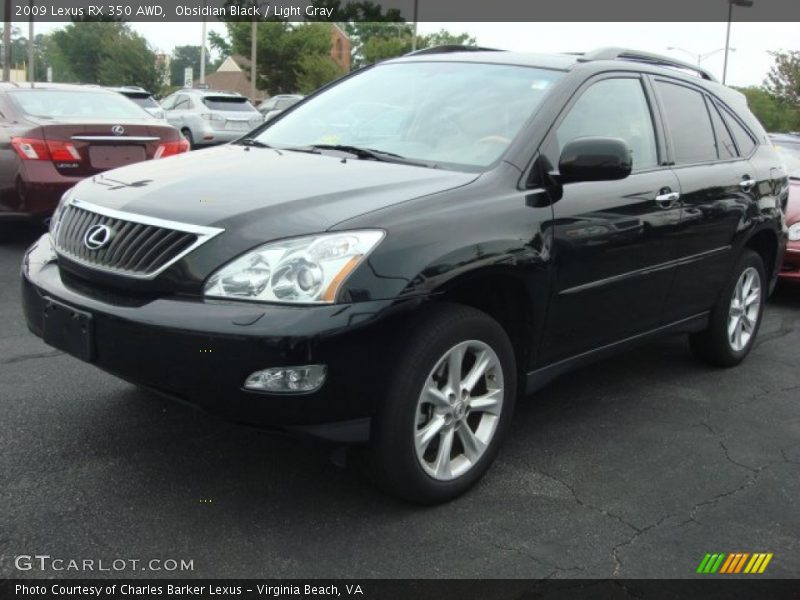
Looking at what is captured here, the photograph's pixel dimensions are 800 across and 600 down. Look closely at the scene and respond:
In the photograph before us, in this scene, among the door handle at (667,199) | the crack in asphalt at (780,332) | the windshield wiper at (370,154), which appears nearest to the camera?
the windshield wiper at (370,154)

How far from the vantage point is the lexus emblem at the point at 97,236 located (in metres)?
3.15

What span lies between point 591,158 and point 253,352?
64.5 inches

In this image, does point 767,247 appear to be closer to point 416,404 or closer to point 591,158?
point 591,158

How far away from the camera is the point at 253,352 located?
2754 mm

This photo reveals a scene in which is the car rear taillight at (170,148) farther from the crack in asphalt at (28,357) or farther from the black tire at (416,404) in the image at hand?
the black tire at (416,404)

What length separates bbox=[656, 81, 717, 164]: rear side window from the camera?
179 inches

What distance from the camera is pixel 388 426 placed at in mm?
2975

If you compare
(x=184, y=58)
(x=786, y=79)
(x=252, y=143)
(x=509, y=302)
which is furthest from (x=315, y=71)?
(x=184, y=58)

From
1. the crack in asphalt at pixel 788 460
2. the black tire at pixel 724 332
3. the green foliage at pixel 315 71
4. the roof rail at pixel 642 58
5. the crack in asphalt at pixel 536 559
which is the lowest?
the crack in asphalt at pixel 788 460

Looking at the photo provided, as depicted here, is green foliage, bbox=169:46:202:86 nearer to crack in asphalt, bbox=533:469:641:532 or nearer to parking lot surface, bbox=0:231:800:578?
parking lot surface, bbox=0:231:800:578

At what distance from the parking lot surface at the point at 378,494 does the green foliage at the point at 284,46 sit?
156 feet

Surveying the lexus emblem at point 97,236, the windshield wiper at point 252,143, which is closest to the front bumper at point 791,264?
the windshield wiper at point 252,143

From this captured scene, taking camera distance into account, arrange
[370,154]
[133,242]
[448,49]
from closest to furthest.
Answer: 1. [133,242]
2. [370,154]
3. [448,49]

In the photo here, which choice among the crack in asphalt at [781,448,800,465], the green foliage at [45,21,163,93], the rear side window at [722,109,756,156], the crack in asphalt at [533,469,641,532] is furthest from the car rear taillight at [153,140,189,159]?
the green foliage at [45,21,163,93]
